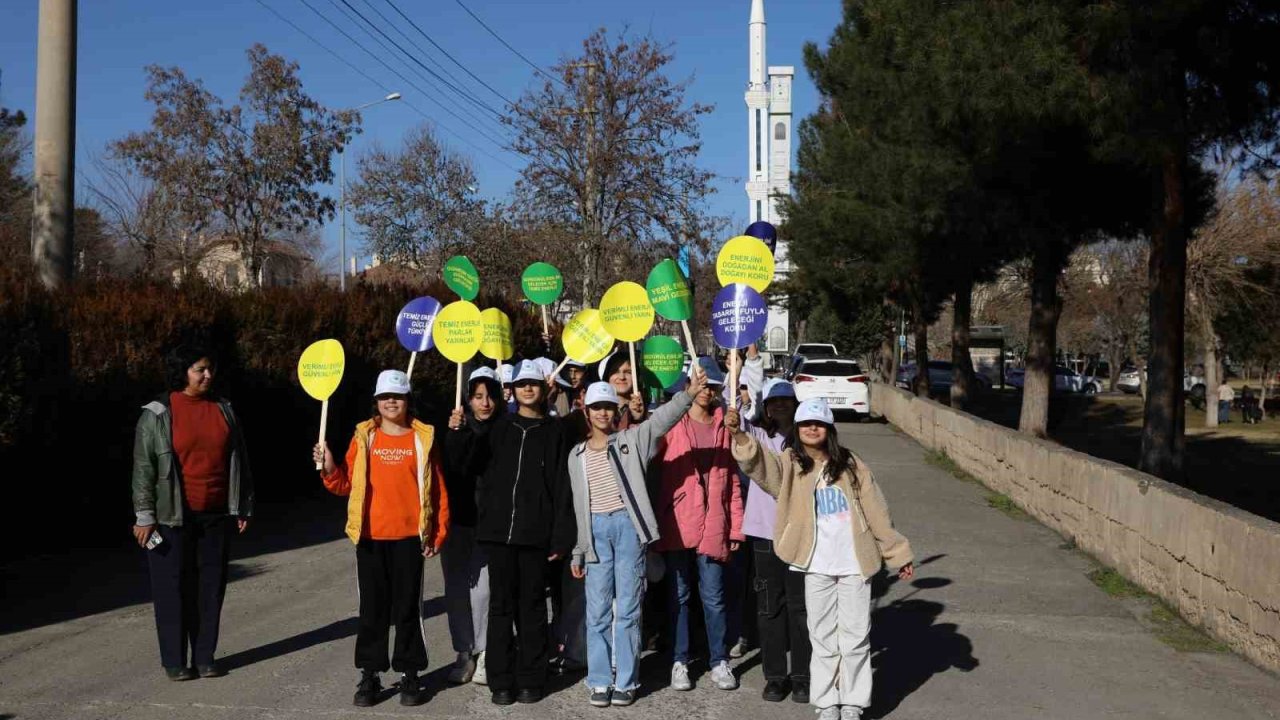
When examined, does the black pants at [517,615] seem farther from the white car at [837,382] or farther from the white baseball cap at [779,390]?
the white car at [837,382]

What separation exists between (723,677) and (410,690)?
1630 millimetres

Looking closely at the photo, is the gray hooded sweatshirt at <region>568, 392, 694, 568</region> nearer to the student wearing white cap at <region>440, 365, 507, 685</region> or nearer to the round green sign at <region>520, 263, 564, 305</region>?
the student wearing white cap at <region>440, 365, 507, 685</region>

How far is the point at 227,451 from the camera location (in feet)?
22.5

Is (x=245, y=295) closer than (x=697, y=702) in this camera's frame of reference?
No

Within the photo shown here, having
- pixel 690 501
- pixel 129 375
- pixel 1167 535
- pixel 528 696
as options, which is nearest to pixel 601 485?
pixel 690 501

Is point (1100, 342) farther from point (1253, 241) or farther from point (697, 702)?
point (697, 702)

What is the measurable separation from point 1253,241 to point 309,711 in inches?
1291

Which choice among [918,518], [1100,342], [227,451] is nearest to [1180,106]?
[918,518]

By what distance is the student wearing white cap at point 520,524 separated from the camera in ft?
20.5

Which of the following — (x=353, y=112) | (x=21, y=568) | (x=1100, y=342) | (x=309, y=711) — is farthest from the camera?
(x=1100, y=342)

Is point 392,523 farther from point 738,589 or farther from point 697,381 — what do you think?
point 738,589

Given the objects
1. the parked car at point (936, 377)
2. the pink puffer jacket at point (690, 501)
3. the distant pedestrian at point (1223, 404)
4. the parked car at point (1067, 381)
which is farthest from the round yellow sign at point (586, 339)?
the parked car at point (1067, 381)

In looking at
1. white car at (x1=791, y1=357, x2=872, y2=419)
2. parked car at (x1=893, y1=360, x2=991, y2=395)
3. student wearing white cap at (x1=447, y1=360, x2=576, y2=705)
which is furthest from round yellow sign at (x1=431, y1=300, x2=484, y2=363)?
parked car at (x1=893, y1=360, x2=991, y2=395)

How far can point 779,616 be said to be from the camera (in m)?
6.36
